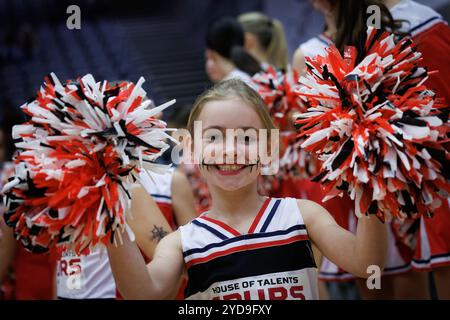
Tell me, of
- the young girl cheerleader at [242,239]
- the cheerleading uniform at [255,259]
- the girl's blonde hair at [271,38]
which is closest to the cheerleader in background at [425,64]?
the young girl cheerleader at [242,239]

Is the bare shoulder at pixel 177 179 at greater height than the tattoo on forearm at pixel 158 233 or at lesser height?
lesser

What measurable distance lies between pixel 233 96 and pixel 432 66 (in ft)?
2.64

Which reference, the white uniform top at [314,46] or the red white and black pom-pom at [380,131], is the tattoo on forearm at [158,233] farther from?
the white uniform top at [314,46]

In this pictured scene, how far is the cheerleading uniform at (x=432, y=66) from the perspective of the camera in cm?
227

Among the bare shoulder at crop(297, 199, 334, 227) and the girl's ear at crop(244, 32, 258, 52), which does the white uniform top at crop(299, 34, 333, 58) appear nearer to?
the bare shoulder at crop(297, 199, 334, 227)

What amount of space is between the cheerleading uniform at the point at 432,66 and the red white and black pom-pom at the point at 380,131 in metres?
0.59

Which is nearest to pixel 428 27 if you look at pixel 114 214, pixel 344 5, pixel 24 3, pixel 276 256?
pixel 344 5

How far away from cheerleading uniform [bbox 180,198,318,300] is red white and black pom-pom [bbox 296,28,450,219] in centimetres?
26

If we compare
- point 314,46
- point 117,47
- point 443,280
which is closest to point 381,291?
point 443,280

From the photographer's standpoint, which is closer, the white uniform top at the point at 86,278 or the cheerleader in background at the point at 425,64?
the cheerleader in background at the point at 425,64

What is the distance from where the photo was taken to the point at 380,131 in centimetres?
146

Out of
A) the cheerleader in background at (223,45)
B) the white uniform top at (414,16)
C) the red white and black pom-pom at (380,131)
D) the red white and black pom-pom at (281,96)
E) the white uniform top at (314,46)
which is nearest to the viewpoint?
the red white and black pom-pom at (380,131)

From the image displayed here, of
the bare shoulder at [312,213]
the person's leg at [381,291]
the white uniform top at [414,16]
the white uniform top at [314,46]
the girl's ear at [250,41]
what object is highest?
the white uniform top at [414,16]
